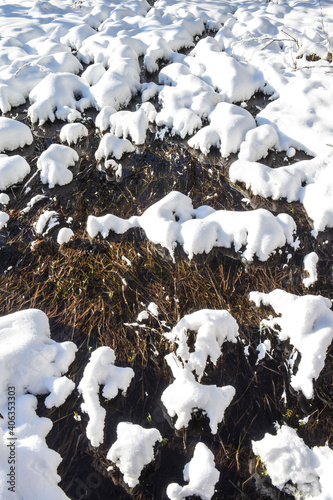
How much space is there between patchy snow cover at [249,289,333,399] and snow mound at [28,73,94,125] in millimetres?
3425

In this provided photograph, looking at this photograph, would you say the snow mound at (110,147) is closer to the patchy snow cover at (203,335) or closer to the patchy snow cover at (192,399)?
the patchy snow cover at (203,335)

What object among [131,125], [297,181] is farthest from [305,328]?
[131,125]

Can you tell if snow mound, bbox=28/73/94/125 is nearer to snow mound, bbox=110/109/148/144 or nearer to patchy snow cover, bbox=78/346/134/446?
snow mound, bbox=110/109/148/144

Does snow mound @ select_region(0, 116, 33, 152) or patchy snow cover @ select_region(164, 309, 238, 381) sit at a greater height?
snow mound @ select_region(0, 116, 33, 152)

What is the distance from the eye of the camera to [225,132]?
11.9 ft

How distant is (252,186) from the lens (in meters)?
3.20

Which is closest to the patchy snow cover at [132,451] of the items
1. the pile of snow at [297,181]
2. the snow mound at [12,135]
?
the pile of snow at [297,181]

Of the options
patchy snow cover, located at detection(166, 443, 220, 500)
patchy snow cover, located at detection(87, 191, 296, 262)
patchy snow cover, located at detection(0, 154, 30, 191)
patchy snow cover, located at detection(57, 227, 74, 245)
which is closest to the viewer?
patchy snow cover, located at detection(166, 443, 220, 500)

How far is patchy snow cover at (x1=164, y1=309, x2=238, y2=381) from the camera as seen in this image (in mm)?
1982

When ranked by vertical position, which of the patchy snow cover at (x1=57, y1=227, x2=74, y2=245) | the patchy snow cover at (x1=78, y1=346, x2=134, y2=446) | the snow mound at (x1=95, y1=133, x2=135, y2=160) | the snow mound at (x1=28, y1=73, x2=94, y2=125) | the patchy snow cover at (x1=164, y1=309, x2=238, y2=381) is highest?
the snow mound at (x1=28, y1=73, x2=94, y2=125)

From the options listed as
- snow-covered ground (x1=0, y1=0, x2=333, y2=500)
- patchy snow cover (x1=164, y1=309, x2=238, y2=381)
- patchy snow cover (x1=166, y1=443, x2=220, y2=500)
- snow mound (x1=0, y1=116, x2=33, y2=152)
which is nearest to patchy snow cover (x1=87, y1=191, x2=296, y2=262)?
snow-covered ground (x1=0, y1=0, x2=333, y2=500)

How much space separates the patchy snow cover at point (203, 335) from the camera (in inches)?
78.0

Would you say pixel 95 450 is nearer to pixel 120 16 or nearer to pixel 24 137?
pixel 24 137

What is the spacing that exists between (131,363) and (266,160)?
2635 mm
